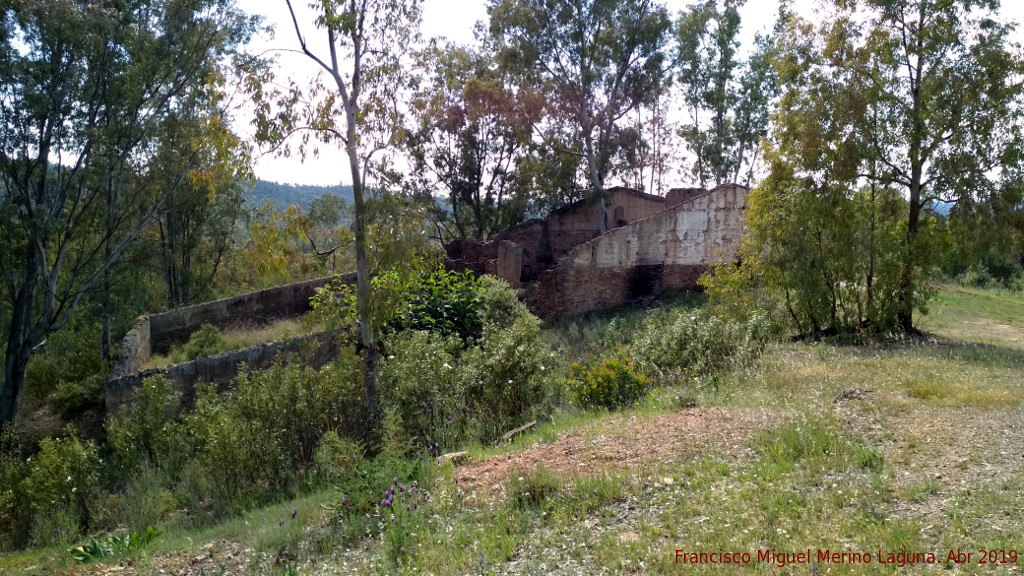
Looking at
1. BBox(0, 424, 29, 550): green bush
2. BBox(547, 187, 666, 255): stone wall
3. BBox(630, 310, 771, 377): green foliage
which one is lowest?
BBox(0, 424, 29, 550): green bush

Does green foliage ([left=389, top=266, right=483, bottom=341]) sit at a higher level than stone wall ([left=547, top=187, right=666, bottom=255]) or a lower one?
lower

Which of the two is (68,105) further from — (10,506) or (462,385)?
(462,385)

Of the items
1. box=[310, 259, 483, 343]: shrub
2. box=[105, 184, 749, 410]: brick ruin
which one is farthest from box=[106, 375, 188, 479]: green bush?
box=[105, 184, 749, 410]: brick ruin

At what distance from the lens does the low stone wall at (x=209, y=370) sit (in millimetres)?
13547

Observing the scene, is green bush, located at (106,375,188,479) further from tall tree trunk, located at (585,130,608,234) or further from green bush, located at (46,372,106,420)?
tall tree trunk, located at (585,130,608,234)

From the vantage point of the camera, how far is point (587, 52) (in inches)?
1064

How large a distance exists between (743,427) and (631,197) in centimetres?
2031

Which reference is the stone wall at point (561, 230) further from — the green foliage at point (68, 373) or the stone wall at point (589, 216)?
the green foliage at point (68, 373)

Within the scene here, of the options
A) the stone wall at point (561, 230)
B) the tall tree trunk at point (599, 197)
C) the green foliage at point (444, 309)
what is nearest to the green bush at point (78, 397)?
the green foliage at point (444, 309)

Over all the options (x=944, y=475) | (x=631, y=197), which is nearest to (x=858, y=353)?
(x=944, y=475)

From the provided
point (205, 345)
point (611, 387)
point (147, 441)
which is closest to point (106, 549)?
point (147, 441)

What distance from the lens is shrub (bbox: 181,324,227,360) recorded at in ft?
51.8

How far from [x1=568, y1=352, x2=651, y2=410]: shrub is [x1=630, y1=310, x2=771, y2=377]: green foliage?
1.08 m

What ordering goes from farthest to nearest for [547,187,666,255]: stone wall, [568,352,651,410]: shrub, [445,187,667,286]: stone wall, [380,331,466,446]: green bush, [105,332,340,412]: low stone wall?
[547,187,666,255]: stone wall, [445,187,667,286]: stone wall, [105,332,340,412]: low stone wall, [568,352,651,410]: shrub, [380,331,466,446]: green bush
